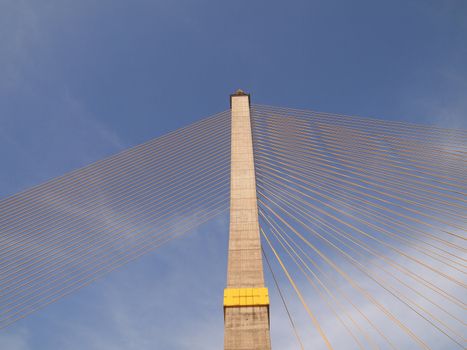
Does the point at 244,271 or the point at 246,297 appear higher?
the point at 244,271

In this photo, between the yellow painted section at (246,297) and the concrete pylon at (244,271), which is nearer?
the concrete pylon at (244,271)

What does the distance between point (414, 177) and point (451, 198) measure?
1564mm

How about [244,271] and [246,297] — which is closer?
[246,297]

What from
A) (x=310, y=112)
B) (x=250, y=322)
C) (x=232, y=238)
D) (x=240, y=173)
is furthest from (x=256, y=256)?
(x=310, y=112)

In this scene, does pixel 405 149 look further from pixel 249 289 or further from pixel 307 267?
pixel 249 289

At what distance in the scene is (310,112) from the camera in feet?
64.0

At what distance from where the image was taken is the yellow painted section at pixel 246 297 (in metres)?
11.0

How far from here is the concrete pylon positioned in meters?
10.4

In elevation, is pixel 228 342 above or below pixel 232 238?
below

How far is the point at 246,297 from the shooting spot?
1117 cm

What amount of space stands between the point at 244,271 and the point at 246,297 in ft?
2.93

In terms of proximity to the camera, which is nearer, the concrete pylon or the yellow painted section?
the concrete pylon

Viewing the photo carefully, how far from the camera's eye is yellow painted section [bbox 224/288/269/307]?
11.0 metres

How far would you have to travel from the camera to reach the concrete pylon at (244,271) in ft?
34.3
